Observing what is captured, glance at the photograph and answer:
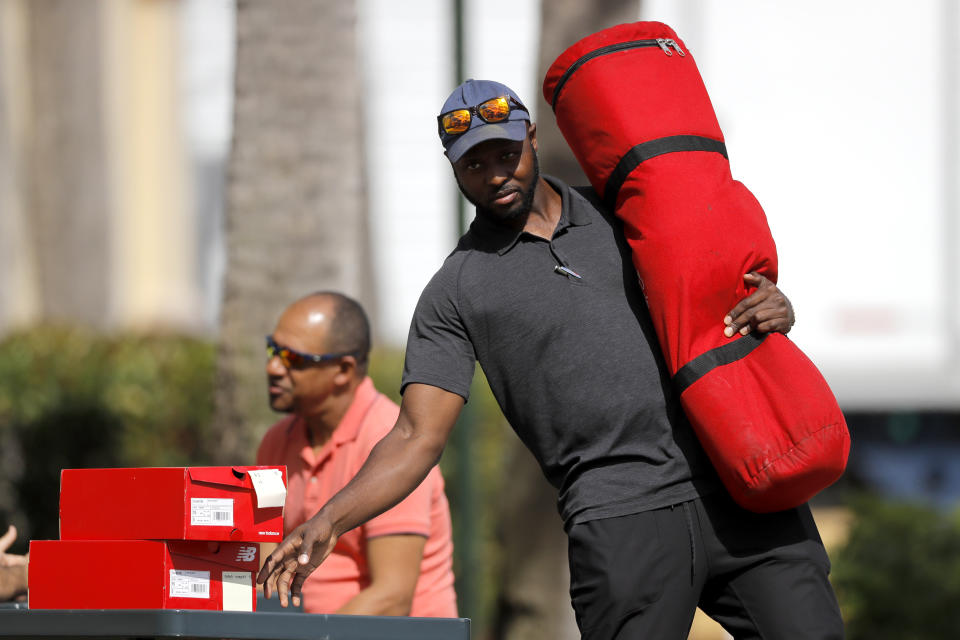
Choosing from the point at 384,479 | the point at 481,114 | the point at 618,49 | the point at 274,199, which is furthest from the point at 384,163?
the point at 384,479

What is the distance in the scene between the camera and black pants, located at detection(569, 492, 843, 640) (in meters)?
2.85

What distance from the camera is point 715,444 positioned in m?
2.79

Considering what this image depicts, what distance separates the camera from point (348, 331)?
401 cm

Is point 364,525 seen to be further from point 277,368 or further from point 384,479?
point 384,479

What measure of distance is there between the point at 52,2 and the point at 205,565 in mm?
13645

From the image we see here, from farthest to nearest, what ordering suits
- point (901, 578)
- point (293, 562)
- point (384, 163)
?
point (384, 163)
point (901, 578)
point (293, 562)

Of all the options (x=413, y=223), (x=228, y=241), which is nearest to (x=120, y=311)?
(x=413, y=223)

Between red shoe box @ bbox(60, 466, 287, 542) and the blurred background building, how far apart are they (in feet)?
8.27

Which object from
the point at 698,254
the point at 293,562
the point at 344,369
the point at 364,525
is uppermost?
the point at 698,254

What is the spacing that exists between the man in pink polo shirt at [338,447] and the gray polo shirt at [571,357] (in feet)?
2.57

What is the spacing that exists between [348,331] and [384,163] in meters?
8.03

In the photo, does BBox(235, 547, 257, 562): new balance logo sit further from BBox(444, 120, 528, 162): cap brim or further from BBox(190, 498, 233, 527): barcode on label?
BBox(444, 120, 528, 162): cap brim

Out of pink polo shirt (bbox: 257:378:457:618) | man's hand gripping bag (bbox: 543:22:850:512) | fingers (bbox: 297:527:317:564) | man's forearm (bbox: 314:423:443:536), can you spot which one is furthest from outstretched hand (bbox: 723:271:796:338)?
pink polo shirt (bbox: 257:378:457:618)

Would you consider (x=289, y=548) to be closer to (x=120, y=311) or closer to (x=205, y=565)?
(x=205, y=565)
